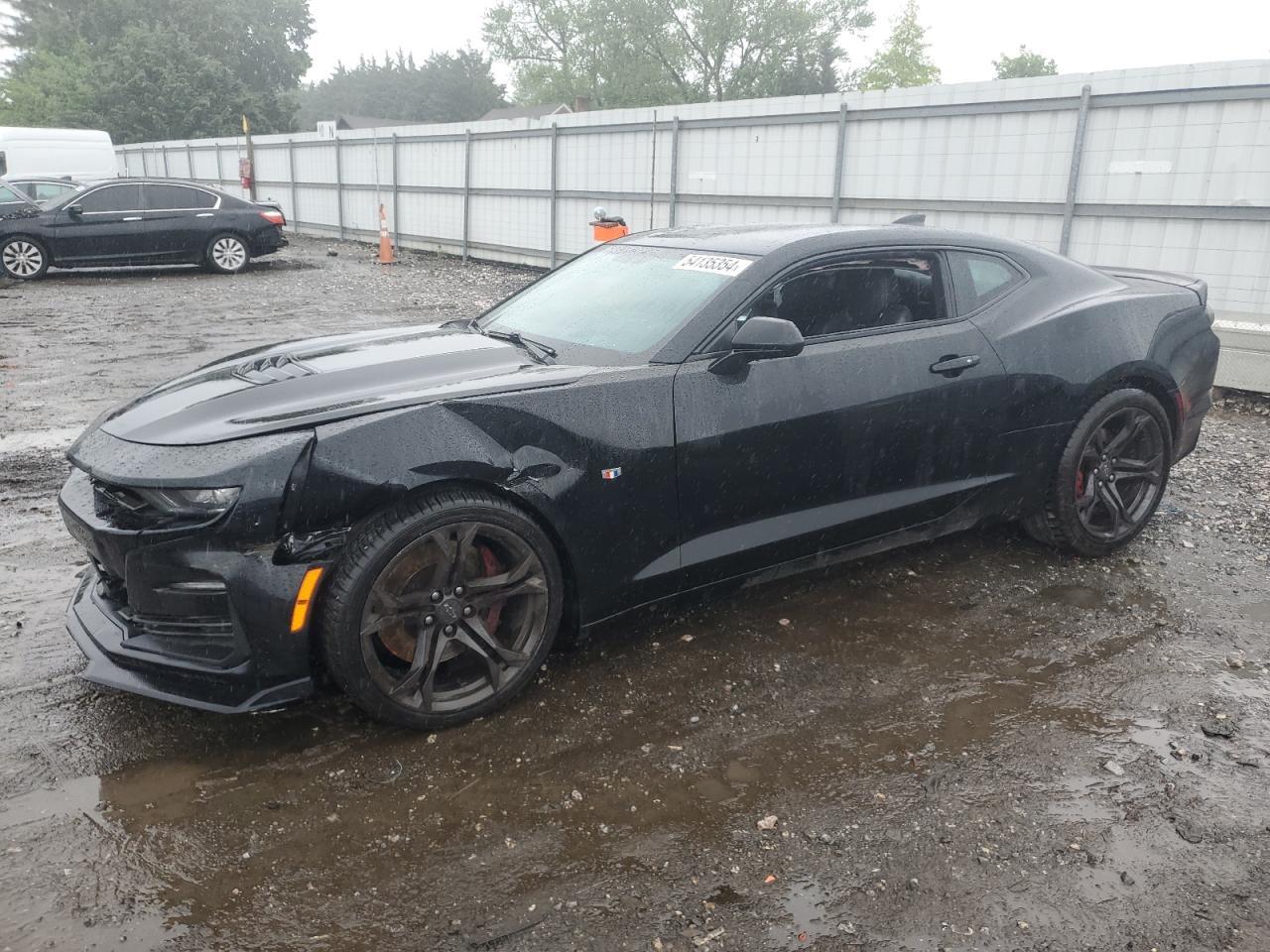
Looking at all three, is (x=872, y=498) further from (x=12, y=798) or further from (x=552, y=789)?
(x=12, y=798)

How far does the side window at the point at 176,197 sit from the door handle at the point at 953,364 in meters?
14.3

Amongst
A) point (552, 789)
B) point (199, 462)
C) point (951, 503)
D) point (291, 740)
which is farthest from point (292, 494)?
point (951, 503)

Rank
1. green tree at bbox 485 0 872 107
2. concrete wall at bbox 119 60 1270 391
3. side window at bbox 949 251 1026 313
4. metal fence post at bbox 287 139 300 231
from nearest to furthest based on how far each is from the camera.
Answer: side window at bbox 949 251 1026 313 → concrete wall at bbox 119 60 1270 391 → metal fence post at bbox 287 139 300 231 → green tree at bbox 485 0 872 107

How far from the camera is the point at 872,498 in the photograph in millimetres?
3801

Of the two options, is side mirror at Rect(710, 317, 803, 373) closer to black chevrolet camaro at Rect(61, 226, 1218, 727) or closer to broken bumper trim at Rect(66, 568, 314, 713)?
black chevrolet camaro at Rect(61, 226, 1218, 727)

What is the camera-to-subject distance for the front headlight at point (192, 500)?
2.73 meters

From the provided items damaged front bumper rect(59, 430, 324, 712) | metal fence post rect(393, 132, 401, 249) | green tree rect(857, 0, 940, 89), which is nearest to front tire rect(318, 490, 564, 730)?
damaged front bumper rect(59, 430, 324, 712)

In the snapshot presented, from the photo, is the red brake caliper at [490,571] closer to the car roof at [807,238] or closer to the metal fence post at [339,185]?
the car roof at [807,238]

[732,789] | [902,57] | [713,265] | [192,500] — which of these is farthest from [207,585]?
[902,57]

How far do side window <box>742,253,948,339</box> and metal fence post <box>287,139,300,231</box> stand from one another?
23302 mm

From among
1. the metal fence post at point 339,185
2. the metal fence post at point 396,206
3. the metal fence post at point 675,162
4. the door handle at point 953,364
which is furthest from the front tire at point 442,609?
the metal fence post at point 339,185

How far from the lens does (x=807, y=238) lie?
3.81 m

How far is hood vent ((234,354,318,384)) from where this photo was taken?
333 cm

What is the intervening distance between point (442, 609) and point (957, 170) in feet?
30.5
